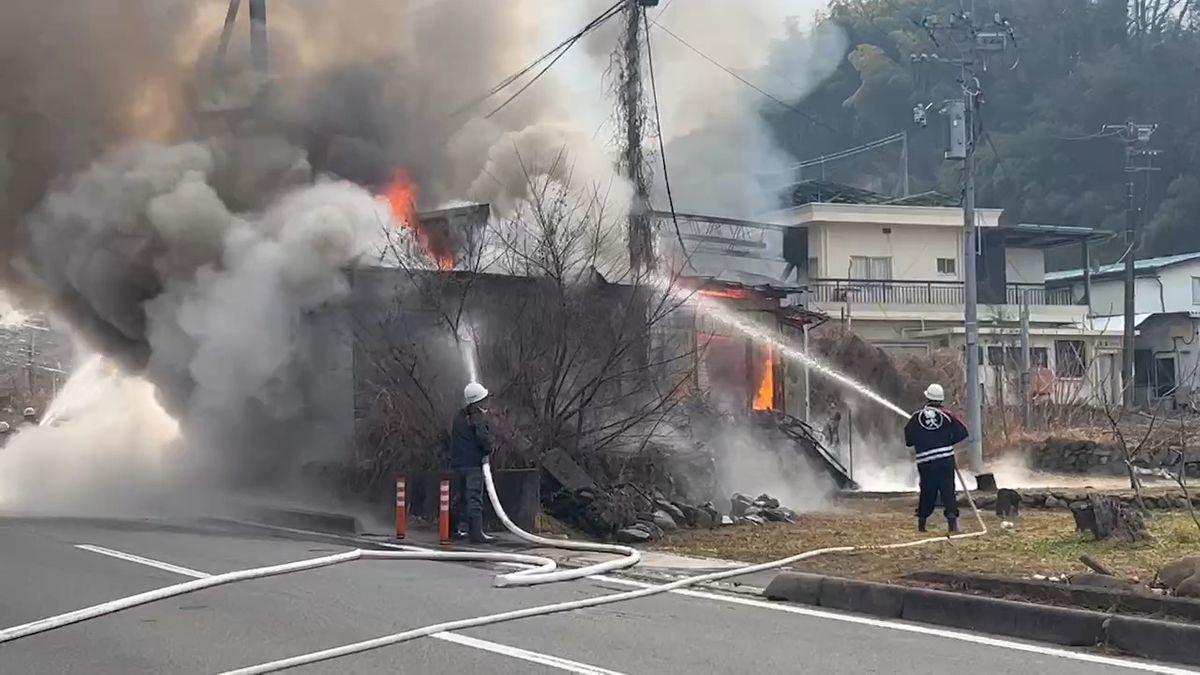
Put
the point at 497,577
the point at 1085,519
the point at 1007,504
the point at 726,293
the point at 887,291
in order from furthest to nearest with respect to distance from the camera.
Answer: the point at 887,291, the point at 726,293, the point at 1007,504, the point at 1085,519, the point at 497,577

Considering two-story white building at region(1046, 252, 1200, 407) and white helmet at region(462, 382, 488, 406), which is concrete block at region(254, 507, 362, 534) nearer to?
white helmet at region(462, 382, 488, 406)

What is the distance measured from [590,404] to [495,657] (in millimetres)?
8423

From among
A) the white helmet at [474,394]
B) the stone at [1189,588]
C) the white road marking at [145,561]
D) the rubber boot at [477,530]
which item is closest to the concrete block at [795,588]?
the stone at [1189,588]

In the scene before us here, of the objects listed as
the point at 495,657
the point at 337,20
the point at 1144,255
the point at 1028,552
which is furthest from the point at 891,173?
the point at 495,657

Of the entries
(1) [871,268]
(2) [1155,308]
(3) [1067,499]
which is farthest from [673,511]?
(2) [1155,308]

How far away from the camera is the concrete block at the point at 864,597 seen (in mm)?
9031

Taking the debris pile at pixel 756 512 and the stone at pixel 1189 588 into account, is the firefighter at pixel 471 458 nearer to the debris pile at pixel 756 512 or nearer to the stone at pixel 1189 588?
the debris pile at pixel 756 512

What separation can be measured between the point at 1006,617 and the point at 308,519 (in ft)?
30.4

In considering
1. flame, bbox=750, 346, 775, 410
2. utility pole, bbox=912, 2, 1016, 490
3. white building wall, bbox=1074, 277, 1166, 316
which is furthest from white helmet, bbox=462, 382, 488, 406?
white building wall, bbox=1074, 277, 1166, 316

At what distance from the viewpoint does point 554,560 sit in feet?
38.9

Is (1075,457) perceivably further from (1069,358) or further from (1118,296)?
(1118,296)

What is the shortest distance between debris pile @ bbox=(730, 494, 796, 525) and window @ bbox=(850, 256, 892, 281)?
24.1m

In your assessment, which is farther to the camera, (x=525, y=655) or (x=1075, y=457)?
(x=1075, y=457)

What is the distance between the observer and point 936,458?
46.7 feet
